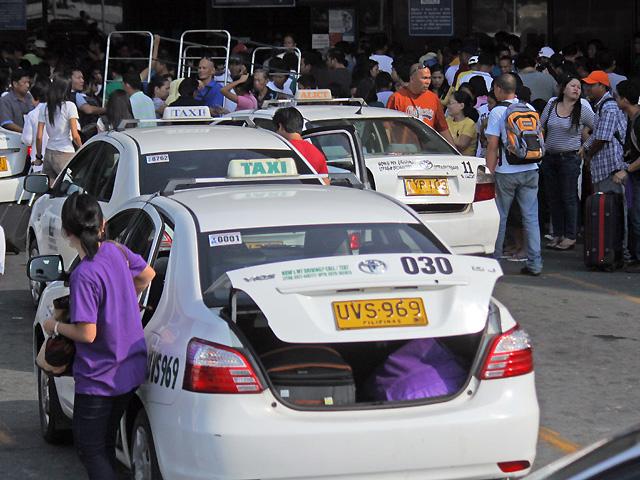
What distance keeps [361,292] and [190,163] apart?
4.18 meters

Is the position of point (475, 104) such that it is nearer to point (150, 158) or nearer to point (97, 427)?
point (150, 158)

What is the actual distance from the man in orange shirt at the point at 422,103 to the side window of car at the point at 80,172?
3.94m

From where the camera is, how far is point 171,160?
9156 mm

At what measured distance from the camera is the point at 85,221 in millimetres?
5426

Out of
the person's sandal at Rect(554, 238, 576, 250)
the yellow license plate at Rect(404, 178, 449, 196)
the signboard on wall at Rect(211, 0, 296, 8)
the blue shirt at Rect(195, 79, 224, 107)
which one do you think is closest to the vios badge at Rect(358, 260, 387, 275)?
the yellow license plate at Rect(404, 178, 449, 196)

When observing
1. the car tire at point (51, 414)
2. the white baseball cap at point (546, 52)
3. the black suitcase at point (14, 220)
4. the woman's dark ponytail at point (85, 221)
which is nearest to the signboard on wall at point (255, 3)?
the white baseball cap at point (546, 52)

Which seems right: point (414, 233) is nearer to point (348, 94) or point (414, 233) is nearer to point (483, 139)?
point (483, 139)

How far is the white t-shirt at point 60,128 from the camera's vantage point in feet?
44.5

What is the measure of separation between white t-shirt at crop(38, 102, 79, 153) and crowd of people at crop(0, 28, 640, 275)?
12mm

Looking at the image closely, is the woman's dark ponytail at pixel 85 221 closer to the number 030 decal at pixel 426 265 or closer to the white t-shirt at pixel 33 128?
the number 030 decal at pixel 426 265

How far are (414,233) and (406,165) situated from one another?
4.92 meters

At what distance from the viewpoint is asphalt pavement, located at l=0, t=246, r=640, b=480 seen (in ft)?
23.0

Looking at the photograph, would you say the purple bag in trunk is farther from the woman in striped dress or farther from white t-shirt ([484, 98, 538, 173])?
the woman in striped dress

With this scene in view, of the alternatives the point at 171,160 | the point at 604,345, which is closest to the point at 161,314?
the point at 171,160
